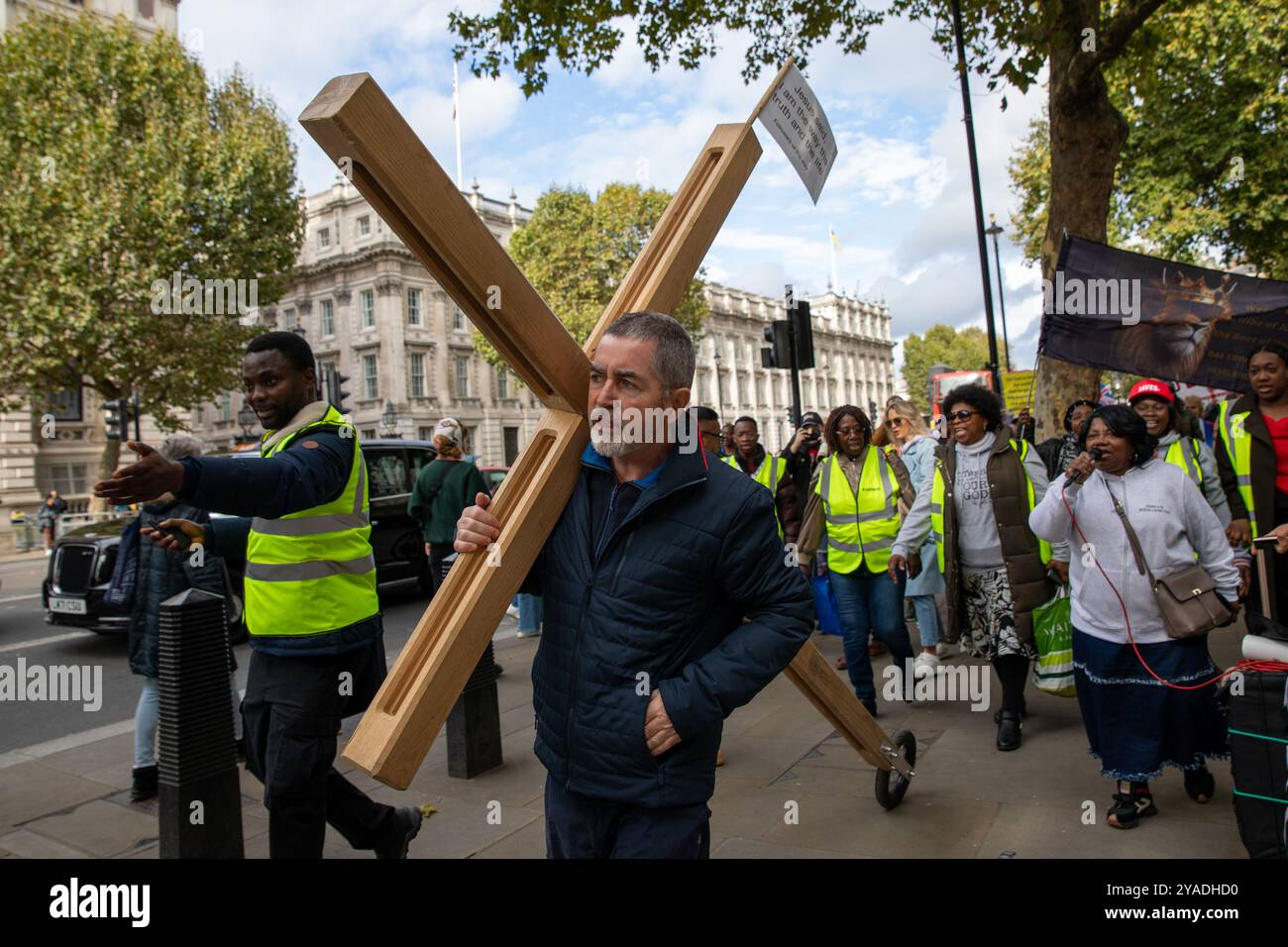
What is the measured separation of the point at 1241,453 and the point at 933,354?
104m

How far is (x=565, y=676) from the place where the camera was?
6.87 feet

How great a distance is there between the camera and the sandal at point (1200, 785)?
3.80 metres

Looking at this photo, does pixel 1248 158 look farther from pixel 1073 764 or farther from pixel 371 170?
pixel 371 170

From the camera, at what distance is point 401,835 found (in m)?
3.28

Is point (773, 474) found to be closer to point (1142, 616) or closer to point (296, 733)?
point (1142, 616)

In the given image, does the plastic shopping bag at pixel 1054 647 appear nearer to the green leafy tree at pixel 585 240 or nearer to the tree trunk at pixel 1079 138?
the tree trunk at pixel 1079 138

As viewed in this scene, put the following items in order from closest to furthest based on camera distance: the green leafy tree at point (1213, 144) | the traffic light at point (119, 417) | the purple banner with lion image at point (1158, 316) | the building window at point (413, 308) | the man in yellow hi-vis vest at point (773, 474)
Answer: the purple banner with lion image at point (1158, 316) → the man in yellow hi-vis vest at point (773, 474) → the green leafy tree at point (1213, 144) → the traffic light at point (119, 417) → the building window at point (413, 308)

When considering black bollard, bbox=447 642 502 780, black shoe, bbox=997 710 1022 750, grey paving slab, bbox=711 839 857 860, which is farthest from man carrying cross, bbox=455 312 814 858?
black shoe, bbox=997 710 1022 750

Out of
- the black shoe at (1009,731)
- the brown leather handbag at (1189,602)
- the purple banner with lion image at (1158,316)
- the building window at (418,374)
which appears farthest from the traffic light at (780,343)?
the building window at (418,374)

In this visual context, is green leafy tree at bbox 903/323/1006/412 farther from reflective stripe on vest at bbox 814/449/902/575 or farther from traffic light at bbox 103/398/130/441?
reflective stripe on vest at bbox 814/449/902/575

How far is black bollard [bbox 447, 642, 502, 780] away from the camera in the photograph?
4648mm

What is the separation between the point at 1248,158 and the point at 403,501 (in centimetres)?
1823

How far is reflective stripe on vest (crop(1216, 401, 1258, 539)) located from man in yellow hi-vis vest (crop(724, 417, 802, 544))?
3271 mm

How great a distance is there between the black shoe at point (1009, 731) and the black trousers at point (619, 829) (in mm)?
3128
